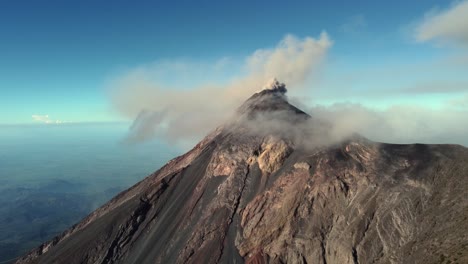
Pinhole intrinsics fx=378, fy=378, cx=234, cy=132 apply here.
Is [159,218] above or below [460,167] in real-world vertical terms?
below

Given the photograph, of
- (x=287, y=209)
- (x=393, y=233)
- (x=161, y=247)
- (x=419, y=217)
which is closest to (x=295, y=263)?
(x=287, y=209)

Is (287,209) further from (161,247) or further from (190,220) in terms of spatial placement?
(161,247)

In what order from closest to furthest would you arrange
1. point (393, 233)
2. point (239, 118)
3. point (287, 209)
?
1. point (393, 233)
2. point (287, 209)
3. point (239, 118)

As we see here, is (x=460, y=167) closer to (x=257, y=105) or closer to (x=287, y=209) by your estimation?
(x=287, y=209)

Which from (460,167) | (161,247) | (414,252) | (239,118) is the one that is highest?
(239,118)

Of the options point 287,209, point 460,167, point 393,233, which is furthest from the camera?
point 287,209

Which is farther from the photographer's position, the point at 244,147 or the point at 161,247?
the point at 244,147
